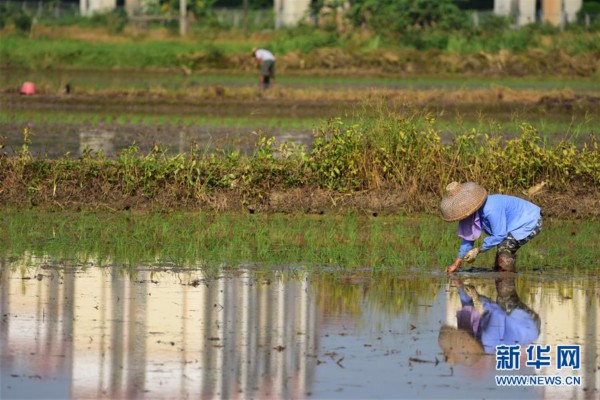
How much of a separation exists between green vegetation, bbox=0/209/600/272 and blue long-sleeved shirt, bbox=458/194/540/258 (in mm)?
704

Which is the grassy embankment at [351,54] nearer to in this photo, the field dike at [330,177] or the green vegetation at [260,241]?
the field dike at [330,177]

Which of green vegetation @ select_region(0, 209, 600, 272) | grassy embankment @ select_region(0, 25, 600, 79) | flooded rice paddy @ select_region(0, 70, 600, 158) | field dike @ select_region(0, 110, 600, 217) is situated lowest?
green vegetation @ select_region(0, 209, 600, 272)

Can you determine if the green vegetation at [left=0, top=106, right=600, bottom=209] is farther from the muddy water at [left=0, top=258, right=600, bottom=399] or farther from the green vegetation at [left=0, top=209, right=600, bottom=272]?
the muddy water at [left=0, top=258, right=600, bottom=399]

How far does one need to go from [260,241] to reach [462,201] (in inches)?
97.5

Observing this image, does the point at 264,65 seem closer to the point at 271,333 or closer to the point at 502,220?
the point at 502,220

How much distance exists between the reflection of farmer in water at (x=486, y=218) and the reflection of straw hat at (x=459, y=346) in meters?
1.19

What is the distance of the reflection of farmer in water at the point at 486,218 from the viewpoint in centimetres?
870

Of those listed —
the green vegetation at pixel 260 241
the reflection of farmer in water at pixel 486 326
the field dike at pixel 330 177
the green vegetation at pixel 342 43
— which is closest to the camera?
Answer: the reflection of farmer in water at pixel 486 326

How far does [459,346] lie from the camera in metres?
7.32

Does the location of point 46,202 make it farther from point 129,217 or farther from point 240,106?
point 240,106

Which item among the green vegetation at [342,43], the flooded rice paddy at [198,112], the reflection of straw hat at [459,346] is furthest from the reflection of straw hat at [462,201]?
the green vegetation at [342,43]

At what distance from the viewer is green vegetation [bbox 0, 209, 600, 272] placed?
9.82m

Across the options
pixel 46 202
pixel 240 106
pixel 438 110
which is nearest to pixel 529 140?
pixel 46 202

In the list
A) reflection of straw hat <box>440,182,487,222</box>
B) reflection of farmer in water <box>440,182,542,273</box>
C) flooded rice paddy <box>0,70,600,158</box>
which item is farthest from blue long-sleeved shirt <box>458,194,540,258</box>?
flooded rice paddy <box>0,70,600,158</box>
